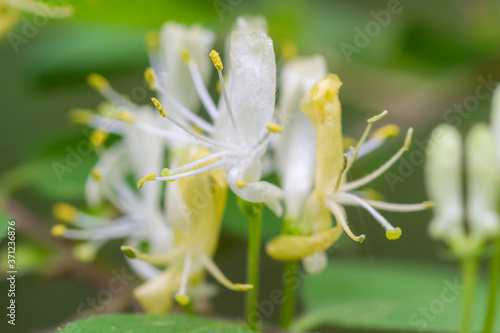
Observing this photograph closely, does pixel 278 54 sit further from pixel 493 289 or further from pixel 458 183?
pixel 493 289

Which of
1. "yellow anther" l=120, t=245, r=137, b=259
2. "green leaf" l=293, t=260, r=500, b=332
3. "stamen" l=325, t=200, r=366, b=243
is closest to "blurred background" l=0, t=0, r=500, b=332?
"green leaf" l=293, t=260, r=500, b=332

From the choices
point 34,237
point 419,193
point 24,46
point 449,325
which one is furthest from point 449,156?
point 24,46

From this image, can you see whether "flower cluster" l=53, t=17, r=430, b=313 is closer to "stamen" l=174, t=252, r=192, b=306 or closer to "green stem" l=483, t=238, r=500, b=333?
"stamen" l=174, t=252, r=192, b=306

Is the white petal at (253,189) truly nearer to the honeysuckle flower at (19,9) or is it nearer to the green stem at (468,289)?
the green stem at (468,289)

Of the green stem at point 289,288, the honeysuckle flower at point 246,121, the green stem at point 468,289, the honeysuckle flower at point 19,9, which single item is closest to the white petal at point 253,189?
the honeysuckle flower at point 246,121

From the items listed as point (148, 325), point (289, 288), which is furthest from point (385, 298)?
point (148, 325)

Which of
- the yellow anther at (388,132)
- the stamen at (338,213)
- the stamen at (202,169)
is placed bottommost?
the stamen at (338,213)
